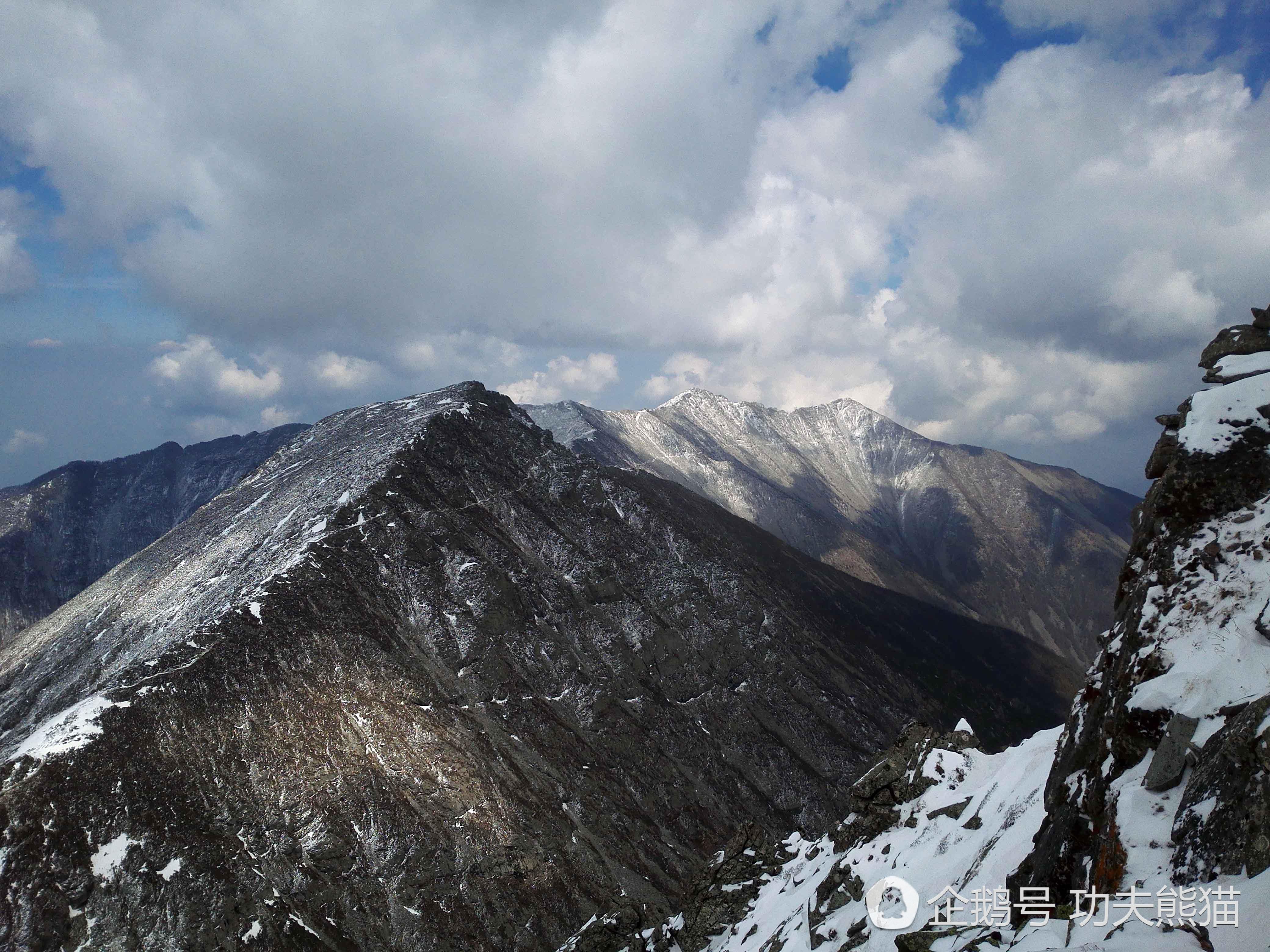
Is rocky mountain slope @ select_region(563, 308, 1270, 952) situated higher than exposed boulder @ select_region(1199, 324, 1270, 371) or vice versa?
exposed boulder @ select_region(1199, 324, 1270, 371)

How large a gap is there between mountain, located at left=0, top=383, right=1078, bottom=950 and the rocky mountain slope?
56443mm

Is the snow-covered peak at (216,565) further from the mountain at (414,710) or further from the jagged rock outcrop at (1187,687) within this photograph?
the jagged rock outcrop at (1187,687)

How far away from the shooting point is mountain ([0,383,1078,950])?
2820 inches

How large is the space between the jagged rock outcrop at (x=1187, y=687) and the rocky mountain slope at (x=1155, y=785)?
0.05 metres

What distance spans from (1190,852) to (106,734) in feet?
315

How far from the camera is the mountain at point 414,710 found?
71625 mm

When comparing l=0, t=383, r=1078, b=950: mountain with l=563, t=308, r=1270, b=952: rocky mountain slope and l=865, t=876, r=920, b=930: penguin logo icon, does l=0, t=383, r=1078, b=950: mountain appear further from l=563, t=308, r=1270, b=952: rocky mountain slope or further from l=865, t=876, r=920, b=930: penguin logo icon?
l=563, t=308, r=1270, b=952: rocky mountain slope

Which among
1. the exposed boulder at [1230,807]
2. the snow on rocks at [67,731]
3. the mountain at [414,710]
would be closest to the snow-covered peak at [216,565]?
the mountain at [414,710]

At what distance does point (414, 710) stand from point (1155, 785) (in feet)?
313

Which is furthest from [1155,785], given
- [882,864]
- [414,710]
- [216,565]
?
[216,565]

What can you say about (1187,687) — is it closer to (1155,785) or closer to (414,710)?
(1155,785)

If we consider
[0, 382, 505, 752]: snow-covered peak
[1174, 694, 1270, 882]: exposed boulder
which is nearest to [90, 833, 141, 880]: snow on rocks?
[0, 382, 505, 752]: snow-covered peak

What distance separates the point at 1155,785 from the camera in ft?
62.0

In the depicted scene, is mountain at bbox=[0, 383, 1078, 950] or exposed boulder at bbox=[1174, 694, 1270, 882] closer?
exposed boulder at bbox=[1174, 694, 1270, 882]
